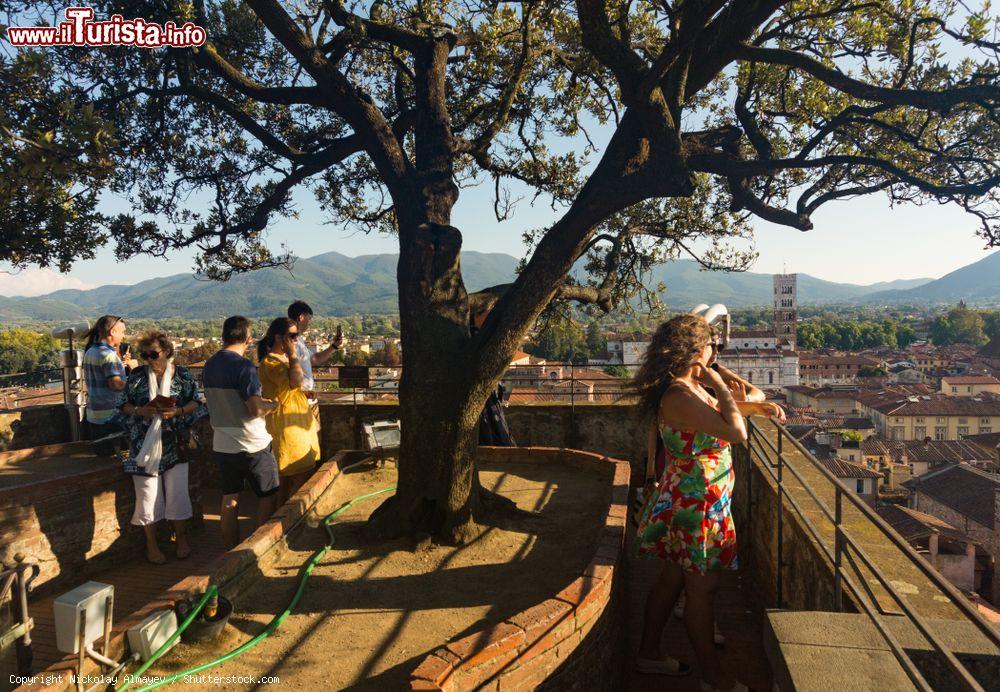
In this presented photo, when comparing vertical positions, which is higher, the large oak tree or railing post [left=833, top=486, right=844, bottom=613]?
the large oak tree

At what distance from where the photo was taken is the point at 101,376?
596 centimetres

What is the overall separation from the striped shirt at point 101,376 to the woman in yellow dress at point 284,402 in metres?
1.53

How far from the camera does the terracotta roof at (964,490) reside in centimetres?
3478

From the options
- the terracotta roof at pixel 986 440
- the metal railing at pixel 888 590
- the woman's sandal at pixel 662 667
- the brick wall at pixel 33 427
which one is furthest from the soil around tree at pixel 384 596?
the terracotta roof at pixel 986 440

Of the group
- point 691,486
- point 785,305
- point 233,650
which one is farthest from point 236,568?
point 785,305

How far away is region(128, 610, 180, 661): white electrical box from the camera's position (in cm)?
312

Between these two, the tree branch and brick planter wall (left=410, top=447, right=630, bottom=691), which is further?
the tree branch

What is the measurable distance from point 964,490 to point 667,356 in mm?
46410

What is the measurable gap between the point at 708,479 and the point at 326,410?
684cm

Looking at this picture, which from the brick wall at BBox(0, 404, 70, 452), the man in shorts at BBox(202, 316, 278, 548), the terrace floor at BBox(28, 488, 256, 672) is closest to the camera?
the terrace floor at BBox(28, 488, 256, 672)

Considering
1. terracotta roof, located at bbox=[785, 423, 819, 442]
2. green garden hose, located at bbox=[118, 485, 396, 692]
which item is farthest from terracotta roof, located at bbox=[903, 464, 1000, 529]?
green garden hose, located at bbox=[118, 485, 396, 692]

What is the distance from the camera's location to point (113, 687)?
9.47 feet

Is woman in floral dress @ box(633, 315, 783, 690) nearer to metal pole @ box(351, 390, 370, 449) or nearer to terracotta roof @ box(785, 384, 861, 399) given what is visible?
metal pole @ box(351, 390, 370, 449)

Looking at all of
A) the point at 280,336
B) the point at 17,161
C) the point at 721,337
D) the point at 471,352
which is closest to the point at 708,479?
the point at 721,337
